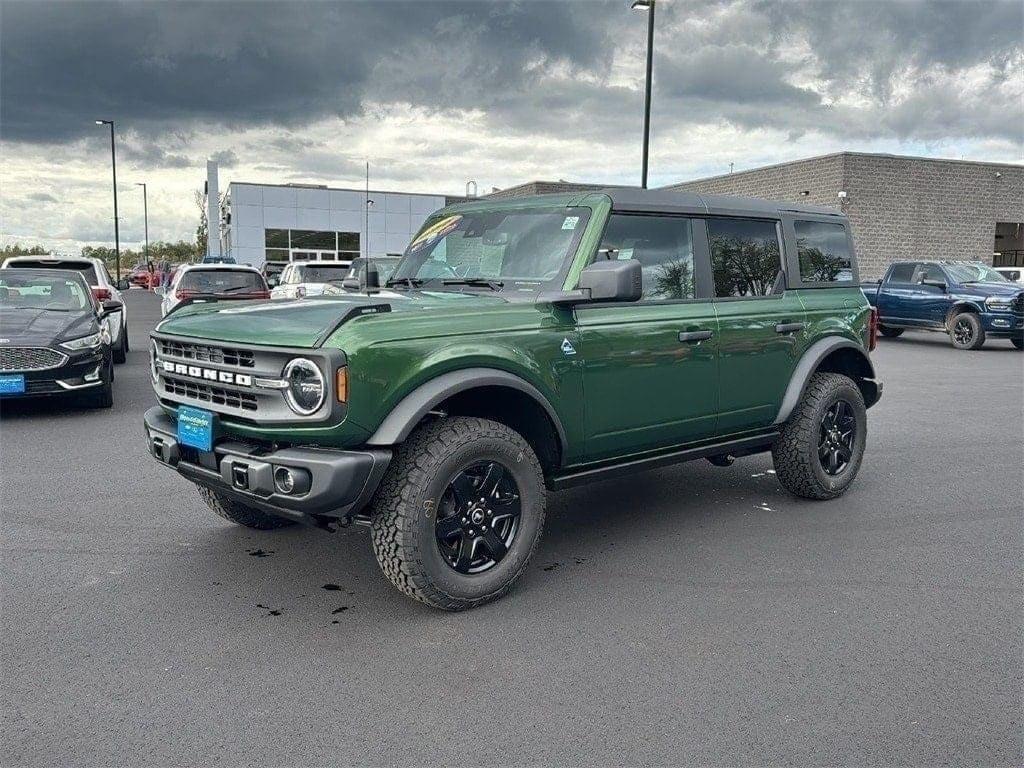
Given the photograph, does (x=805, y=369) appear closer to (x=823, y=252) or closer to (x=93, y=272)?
(x=823, y=252)

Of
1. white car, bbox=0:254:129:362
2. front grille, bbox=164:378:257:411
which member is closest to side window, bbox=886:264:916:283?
white car, bbox=0:254:129:362

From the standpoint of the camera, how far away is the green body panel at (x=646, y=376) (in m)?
4.38

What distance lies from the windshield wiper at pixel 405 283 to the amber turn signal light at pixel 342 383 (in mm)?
1471

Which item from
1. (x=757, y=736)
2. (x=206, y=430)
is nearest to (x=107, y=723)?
(x=206, y=430)

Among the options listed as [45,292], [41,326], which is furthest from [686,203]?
[45,292]

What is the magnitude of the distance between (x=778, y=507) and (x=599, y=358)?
2.07 m

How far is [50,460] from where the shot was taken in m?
6.83

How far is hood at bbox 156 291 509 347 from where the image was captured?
3662mm

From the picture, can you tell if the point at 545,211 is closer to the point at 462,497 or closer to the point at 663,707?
the point at 462,497

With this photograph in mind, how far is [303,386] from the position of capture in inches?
141

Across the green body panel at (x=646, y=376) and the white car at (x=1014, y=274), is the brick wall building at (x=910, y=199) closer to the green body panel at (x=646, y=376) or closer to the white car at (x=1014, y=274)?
the white car at (x=1014, y=274)

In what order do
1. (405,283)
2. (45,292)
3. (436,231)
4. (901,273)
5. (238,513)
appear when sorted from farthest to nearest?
(901,273), (45,292), (436,231), (405,283), (238,513)

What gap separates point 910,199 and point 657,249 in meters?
27.4

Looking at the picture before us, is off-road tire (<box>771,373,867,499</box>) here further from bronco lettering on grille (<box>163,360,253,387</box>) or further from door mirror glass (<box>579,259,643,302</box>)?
bronco lettering on grille (<box>163,360,253,387</box>)
